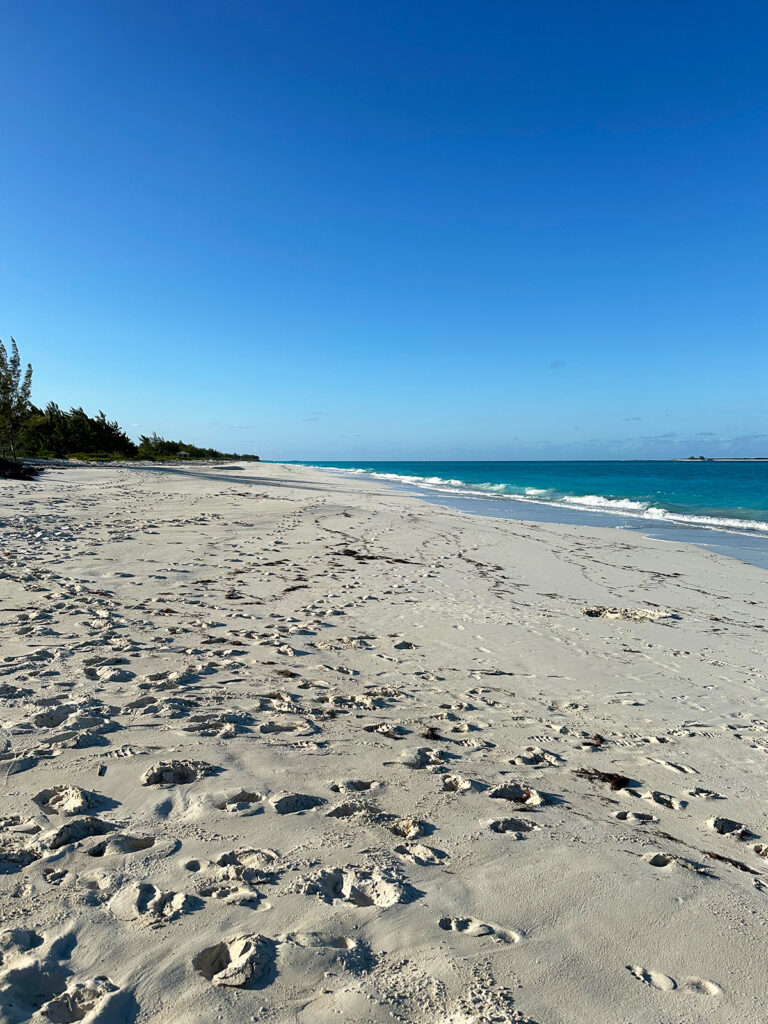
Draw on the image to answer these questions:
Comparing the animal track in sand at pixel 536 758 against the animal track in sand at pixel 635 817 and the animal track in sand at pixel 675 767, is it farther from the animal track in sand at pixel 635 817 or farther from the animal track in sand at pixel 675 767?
the animal track in sand at pixel 675 767

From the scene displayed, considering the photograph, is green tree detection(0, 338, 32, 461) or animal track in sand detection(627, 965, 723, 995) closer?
animal track in sand detection(627, 965, 723, 995)

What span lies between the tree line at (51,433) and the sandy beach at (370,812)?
135 feet

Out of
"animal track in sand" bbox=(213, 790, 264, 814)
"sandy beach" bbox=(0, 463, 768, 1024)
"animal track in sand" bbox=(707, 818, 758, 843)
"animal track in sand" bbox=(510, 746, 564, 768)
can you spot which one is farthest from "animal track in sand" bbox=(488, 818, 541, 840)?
"animal track in sand" bbox=(213, 790, 264, 814)

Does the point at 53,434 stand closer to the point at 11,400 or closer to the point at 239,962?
the point at 11,400

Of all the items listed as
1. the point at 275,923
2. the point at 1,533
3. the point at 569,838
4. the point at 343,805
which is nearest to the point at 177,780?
the point at 343,805

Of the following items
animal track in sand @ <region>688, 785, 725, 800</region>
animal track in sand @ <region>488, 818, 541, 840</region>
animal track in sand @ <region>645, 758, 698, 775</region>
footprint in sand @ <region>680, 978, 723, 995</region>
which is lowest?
animal track in sand @ <region>645, 758, 698, 775</region>

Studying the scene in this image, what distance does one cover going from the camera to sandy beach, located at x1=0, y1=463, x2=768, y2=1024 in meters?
1.93

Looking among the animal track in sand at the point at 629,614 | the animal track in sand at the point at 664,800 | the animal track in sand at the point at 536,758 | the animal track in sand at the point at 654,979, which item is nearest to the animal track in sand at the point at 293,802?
the animal track in sand at the point at 536,758

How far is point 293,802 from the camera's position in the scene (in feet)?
9.72

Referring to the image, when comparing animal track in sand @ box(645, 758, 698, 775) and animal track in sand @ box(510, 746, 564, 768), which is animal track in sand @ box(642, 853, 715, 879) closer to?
animal track in sand @ box(510, 746, 564, 768)

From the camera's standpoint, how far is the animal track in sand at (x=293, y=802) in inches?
115

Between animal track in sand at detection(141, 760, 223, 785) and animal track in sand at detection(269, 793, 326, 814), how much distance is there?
0.49 m

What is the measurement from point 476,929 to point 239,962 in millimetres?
897

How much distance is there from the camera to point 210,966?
6.36ft
